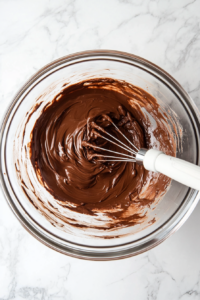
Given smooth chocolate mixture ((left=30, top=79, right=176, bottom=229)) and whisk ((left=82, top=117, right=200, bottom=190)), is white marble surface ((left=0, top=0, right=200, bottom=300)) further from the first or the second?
whisk ((left=82, top=117, right=200, bottom=190))

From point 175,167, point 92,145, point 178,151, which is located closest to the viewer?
point 175,167

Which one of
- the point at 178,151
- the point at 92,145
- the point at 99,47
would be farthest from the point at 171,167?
the point at 99,47

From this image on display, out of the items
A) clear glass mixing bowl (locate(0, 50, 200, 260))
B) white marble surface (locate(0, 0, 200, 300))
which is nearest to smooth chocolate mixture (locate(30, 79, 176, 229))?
clear glass mixing bowl (locate(0, 50, 200, 260))

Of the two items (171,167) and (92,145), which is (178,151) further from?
(92,145)

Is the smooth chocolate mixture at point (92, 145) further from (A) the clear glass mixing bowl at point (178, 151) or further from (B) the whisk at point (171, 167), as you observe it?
(B) the whisk at point (171, 167)

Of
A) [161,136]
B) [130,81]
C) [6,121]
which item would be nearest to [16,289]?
[6,121]

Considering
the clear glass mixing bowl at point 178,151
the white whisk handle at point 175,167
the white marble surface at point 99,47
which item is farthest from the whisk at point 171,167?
the white marble surface at point 99,47
